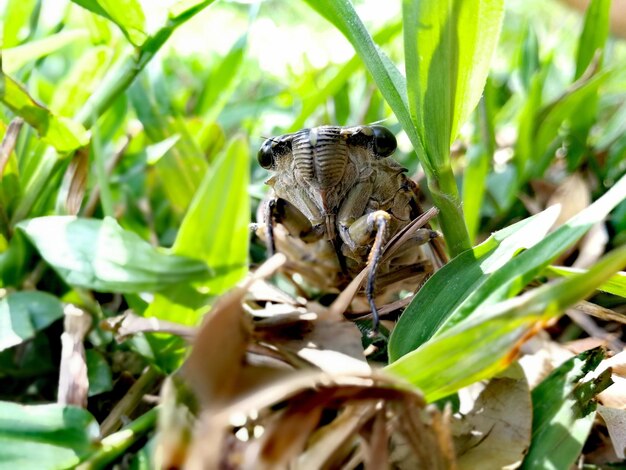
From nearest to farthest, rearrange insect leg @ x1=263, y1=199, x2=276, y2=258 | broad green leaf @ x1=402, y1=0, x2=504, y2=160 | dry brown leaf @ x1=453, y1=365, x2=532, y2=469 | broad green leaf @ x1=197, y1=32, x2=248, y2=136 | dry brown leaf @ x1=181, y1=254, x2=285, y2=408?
dry brown leaf @ x1=181, y1=254, x2=285, y2=408
dry brown leaf @ x1=453, y1=365, x2=532, y2=469
broad green leaf @ x1=402, y1=0, x2=504, y2=160
insect leg @ x1=263, y1=199, x2=276, y2=258
broad green leaf @ x1=197, y1=32, x2=248, y2=136

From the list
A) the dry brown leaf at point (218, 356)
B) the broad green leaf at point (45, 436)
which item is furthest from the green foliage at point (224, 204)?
the dry brown leaf at point (218, 356)

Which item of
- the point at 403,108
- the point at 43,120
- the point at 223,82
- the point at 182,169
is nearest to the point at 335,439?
the point at 403,108

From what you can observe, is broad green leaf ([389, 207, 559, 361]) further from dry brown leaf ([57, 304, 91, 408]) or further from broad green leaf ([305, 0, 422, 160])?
dry brown leaf ([57, 304, 91, 408])

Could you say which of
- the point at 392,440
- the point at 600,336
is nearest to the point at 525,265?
the point at 392,440

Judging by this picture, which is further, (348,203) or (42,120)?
(348,203)

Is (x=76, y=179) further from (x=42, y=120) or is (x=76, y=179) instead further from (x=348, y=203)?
(x=348, y=203)

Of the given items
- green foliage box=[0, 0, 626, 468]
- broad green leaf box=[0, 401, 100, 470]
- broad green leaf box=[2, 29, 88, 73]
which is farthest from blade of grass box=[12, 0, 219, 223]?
broad green leaf box=[0, 401, 100, 470]
